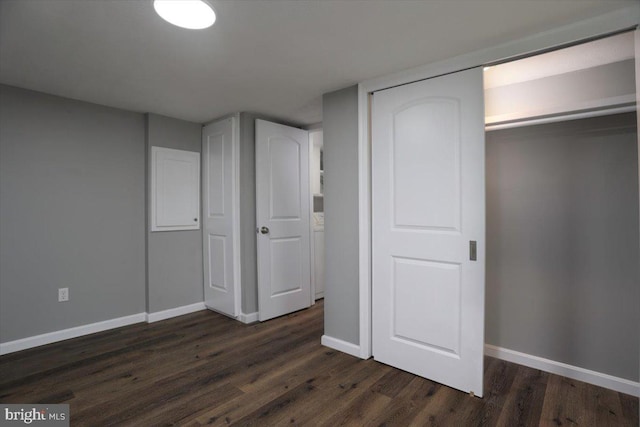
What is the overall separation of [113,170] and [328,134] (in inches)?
86.6

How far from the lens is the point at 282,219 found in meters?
3.52

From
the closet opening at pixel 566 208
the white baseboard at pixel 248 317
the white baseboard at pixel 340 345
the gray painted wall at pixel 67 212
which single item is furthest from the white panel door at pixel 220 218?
the closet opening at pixel 566 208

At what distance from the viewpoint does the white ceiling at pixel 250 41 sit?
1.59 metres

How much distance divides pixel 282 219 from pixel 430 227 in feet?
5.82

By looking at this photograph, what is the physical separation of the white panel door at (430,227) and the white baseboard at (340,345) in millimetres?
186

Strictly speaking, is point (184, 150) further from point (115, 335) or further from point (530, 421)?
point (530, 421)

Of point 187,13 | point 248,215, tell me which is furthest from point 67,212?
point 187,13

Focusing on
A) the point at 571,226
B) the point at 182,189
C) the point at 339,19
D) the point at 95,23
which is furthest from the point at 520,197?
the point at 182,189

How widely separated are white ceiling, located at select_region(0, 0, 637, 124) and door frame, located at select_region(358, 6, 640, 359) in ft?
0.18

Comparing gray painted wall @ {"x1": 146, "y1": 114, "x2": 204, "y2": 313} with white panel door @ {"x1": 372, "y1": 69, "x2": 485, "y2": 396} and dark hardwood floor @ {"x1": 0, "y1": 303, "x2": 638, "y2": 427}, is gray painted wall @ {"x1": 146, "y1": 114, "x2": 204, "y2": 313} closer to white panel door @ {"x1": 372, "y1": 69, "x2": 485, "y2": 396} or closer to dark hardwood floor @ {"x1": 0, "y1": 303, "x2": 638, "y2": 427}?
dark hardwood floor @ {"x1": 0, "y1": 303, "x2": 638, "y2": 427}

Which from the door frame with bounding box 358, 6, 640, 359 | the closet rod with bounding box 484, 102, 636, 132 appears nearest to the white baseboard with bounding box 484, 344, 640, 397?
the door frame with bounding box 358, 6, 640, 359

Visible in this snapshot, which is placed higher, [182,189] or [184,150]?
[184,150]

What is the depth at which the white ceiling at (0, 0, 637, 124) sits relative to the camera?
62.4 inches

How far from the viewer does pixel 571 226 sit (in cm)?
219
